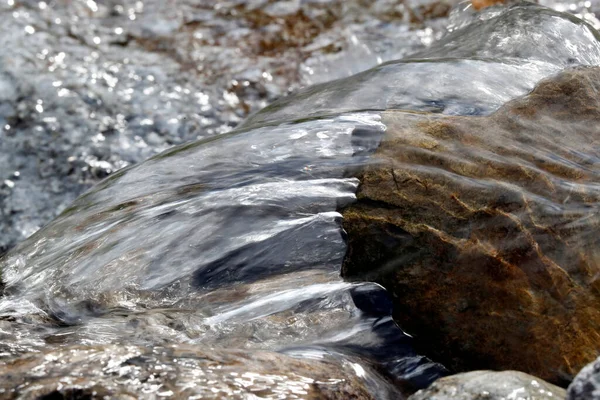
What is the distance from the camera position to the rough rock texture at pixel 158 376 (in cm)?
211

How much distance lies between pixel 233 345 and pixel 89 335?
0.48 m

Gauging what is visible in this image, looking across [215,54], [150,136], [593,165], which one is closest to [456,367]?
[593,165]

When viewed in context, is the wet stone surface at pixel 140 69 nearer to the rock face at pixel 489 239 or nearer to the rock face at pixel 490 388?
the rock face at pixel 489 239

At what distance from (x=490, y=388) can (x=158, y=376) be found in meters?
0.87

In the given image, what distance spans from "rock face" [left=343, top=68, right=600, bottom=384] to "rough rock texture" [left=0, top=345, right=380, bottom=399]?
0.63m

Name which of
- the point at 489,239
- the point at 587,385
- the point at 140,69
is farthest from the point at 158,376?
the point at 140,69

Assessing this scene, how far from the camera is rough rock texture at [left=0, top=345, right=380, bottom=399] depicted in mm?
2109

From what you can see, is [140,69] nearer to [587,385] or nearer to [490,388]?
[490,388]

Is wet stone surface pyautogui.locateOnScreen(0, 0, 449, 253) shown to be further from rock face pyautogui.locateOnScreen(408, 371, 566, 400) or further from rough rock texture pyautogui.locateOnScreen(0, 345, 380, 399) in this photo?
rock face pyautogui.locateOnScreen(408, 371, 566, 400)

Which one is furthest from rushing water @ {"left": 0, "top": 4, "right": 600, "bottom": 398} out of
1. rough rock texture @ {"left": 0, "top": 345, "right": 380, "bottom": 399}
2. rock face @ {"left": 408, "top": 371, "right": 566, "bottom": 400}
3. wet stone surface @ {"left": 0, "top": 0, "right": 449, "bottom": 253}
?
wet stone surface @ {"left": 0, "top": 0, "right": 449, "bottom": 253}

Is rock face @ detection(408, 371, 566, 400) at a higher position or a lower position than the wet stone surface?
lower

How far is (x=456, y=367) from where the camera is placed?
285 centimetres

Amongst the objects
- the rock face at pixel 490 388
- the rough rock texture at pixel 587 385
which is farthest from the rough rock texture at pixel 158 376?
the rough rock texture at pixel 587 385

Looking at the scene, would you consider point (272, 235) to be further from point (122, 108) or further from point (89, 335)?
point (122, 108)
